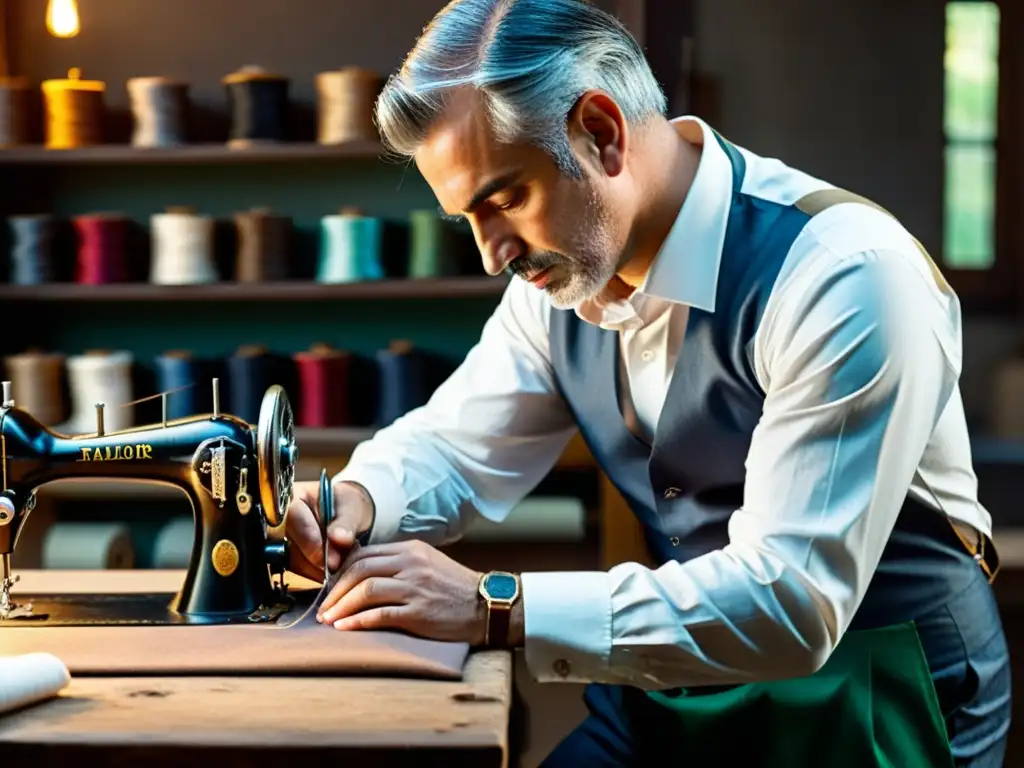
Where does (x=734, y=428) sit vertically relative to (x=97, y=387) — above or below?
above

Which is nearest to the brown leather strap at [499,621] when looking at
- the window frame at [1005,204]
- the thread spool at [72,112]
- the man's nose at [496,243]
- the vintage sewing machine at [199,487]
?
the vintage sewing machine at [199,487]

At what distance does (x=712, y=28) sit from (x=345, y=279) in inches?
55.6

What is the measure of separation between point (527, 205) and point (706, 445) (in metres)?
0.39

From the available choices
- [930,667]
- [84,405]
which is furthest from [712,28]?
[930,667]

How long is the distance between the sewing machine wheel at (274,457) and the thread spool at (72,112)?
243 centimetres

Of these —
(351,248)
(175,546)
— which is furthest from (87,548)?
(351,248)

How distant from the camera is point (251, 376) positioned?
373 centimetres

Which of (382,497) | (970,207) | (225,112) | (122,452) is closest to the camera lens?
(122,452)

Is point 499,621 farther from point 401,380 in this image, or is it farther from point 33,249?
point 33,249

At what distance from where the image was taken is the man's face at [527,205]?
61.4 inches

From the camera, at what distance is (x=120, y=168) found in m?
4.08

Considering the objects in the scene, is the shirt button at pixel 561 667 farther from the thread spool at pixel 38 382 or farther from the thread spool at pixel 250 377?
the thread spool at pixel 38 382

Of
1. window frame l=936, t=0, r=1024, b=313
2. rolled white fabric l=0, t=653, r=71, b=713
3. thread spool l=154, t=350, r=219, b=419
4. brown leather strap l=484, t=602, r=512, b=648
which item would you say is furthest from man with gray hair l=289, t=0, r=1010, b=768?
window frame l=936, t=0, r=1024, b=313

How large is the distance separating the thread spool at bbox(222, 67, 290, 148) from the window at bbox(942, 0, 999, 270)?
2.06 m
